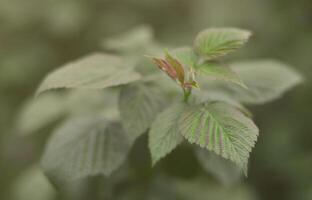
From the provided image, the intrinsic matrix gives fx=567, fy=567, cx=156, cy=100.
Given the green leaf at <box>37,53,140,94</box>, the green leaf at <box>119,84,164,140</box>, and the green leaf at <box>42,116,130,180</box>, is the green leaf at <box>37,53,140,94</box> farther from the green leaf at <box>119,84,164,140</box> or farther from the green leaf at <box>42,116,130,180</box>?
the green leaf at <box>42,116,130,180</box>

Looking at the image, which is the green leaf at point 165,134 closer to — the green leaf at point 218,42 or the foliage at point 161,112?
the foliage at point 161,112

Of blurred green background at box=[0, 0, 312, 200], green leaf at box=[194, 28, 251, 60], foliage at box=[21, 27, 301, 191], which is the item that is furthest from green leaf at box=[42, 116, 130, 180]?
blurred green background at box=[0, 0, 312, 200]

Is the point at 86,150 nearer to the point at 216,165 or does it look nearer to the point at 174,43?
the point at 216,165

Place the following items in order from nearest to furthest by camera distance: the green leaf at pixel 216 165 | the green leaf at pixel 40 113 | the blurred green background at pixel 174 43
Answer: the green leaf at pixel 216 165 < the green leaf at pixel 40 113 < the blurred green background at pixel 174 43

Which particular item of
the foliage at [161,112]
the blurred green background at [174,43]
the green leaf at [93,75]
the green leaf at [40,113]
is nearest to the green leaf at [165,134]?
the foliage at [161,112]

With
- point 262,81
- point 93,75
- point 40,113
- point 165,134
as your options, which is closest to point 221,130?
point 165,134

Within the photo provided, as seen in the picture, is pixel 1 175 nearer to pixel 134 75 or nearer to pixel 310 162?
pixel 310 162

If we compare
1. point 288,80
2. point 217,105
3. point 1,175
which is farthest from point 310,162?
point 1,175
